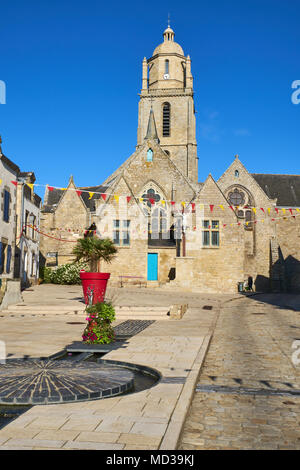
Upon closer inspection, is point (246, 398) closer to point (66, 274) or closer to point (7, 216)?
point (7, 216)

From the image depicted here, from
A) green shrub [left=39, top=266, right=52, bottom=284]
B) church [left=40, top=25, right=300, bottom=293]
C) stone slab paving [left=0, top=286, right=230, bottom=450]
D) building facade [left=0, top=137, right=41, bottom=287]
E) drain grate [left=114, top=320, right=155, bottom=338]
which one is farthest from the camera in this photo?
green shrub [left=39, top=266, right=52, bottom=284]

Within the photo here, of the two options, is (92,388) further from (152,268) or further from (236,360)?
(152,268)

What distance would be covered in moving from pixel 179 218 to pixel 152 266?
481cm

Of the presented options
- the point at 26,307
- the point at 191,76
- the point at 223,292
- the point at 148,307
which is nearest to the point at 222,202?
the point at 223,292

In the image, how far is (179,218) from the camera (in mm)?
34250

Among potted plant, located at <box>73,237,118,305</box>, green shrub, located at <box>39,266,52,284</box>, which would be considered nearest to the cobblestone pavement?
potted plant, located at <box>73,237,118,305</box>

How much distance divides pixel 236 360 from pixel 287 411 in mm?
3199

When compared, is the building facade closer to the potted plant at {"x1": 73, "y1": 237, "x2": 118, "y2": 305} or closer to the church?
the church

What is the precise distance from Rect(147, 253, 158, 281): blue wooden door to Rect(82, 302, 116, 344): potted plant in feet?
72.9

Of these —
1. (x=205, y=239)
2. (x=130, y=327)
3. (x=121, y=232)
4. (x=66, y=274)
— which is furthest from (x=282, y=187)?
(x=130, y=327)

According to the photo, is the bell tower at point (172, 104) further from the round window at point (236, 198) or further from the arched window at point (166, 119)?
the round window at point (236, 198)

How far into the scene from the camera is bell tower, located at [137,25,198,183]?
5366 centimetres

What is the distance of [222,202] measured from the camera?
30.8 meters

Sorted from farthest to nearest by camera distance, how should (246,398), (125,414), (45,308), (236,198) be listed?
(236,198), (45,308), (246,398), (125,414)
